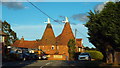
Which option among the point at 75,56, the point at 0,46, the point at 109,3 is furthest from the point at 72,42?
the point at 109,3

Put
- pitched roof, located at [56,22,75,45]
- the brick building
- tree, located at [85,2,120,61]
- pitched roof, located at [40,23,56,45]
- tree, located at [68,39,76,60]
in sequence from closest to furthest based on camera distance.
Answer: tree, located at [85,2,120,61], tree, located at [68,39,76,60], pitched roof, located at [56,22,75,45], the brick building, pitched roof, located at [40,23,56,45]

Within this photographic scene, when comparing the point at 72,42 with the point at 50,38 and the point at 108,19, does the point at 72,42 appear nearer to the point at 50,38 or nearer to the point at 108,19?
the point at 50,38

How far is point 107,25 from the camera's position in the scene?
80.8 ft

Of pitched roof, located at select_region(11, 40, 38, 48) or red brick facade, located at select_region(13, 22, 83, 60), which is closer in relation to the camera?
red brick facade, located at select_region(13, 22, 83, 60)

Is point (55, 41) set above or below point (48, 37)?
below

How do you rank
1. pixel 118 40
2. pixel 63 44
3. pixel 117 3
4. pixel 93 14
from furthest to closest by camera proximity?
pixel 63 44 → pixel 93 14 → pixel 117 3 → pixel 118 40

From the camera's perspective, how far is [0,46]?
148 ft

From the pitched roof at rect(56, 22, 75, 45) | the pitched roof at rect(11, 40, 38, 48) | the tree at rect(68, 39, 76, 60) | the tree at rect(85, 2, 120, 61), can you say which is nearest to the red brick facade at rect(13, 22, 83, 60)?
the pitched roof at rect(56, 22, 75, 45)

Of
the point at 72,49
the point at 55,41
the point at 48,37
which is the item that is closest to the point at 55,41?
the point at 55,41

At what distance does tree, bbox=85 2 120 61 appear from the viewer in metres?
23.7

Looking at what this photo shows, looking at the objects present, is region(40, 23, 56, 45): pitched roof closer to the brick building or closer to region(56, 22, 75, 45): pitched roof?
the brick building

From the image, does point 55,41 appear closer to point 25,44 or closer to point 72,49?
point 72,49

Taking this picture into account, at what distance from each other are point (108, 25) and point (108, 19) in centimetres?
63

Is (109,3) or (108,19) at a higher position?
(109,3)
